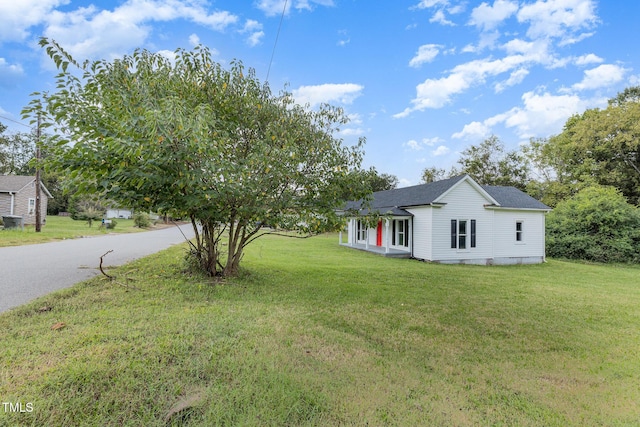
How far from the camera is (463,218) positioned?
46.9ft

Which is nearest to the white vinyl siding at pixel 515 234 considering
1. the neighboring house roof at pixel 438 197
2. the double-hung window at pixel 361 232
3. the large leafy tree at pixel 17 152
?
the neighboring house roof at pixel 438 197

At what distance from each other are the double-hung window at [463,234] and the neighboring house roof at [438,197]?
1.47 metres

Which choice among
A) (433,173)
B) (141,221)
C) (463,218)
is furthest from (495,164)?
(141,221)

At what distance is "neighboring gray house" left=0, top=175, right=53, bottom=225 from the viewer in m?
22.8

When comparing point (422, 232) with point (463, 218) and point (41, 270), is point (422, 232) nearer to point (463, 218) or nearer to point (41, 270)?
point (463, 218)

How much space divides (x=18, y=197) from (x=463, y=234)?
1264 inches

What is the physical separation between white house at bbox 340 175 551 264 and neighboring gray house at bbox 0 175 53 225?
27.0 meters

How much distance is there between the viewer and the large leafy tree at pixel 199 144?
13.7ft

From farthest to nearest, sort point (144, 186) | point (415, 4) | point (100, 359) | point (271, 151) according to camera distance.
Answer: point (415, 4)
point (271, 151)
point (144, 186)
point (100, 359)

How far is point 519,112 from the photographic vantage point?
20391 mm

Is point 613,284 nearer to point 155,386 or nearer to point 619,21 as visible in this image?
point 619,21

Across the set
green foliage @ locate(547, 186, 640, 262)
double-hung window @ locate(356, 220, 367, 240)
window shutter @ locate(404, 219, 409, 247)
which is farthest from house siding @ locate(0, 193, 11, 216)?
green foliage @ locate(547, 186, 640, 262)

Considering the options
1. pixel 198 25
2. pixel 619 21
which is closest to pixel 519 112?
pixel 619 21

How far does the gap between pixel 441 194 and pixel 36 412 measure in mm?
14108
